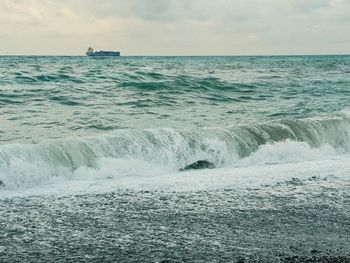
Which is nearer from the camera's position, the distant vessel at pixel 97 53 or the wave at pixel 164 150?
Answer: the wave at pixel 164 150

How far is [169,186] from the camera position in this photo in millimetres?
7297

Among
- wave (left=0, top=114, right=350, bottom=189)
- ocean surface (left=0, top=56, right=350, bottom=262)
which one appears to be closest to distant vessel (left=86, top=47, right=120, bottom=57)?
ocean surface (left=0, top=56, right=350, bottom=262)

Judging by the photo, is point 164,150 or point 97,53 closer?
point 164,150

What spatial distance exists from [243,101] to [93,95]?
19.3 ft

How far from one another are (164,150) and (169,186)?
7.83ft

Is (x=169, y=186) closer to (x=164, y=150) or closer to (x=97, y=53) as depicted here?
(x=164, y=150)

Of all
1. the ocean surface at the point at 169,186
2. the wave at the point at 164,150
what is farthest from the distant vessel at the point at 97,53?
the wave at the point at 164,150

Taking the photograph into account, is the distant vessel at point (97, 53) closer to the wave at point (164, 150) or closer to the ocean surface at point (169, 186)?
the ocean surface at point (169, 186)

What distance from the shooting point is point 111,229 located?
5203 millimetres

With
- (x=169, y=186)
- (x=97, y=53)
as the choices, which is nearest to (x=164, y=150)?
(x=169, y=186)

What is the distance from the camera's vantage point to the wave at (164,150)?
26.6ft

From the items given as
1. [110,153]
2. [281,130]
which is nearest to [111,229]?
[110,153]

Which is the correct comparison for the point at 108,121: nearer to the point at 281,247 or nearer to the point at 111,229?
the point at 111,229

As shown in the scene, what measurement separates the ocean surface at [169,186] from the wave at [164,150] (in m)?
0.03
